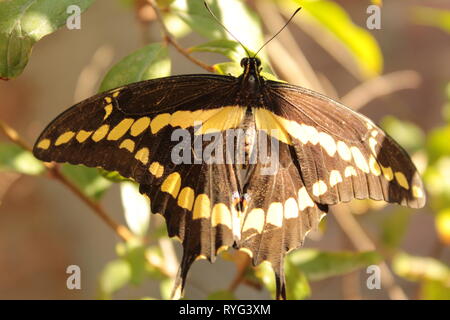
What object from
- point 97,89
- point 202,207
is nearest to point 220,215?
point 202,207

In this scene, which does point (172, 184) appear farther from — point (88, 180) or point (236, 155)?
point (88, 180)

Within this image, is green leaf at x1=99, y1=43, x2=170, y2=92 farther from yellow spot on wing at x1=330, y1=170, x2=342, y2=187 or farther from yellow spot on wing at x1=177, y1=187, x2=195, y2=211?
yellow spot on wing at x1=330, y1=170, x2=342, y2=187

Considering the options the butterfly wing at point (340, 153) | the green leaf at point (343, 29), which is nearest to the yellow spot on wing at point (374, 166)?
the butterfly wing at point (340, 153)

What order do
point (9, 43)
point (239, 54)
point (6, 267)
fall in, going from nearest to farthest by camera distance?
1. point (9, 43)
2. point (239, 54)
3. point (6, 267)
